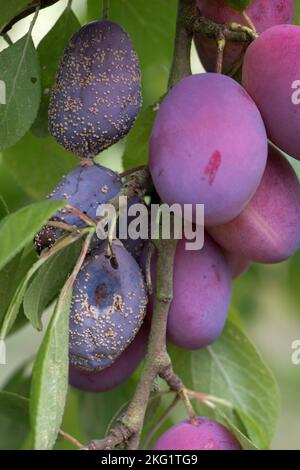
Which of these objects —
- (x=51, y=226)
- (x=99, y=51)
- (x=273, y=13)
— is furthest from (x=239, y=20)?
(x=51, y=226)

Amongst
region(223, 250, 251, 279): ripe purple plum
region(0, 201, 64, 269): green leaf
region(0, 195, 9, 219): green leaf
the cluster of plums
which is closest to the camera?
region(0, 201, 64, 269): green leaf

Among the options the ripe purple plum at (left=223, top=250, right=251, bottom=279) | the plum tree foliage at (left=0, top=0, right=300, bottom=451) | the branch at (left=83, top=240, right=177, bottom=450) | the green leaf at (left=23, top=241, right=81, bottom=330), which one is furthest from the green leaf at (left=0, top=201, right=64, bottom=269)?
the ripe purple plum at (left=223, top=250, right=251, bottom=279)

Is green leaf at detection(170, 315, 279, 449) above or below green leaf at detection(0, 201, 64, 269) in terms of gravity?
below

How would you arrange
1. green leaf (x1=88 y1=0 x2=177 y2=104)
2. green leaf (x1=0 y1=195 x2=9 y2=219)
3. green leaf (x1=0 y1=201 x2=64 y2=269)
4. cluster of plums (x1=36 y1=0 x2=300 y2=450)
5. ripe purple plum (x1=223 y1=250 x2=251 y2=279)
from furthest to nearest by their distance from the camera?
green leaf (x1=88 y1=0 x2=177 y2=104) → ripe purple plum (x1=223 y1=250 x2=251 y2=279) → green leaf (x1=0 y1=195 x2=9 y2=219) → cluster of plums (x1=36 y1=0 x2=300 y2=450) → green leaf (x1=0 y1=201 x2=64 y2=269)

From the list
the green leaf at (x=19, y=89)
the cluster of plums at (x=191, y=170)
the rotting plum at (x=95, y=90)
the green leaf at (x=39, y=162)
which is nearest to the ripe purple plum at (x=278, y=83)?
the cluster of plums at (x=191, y=170)

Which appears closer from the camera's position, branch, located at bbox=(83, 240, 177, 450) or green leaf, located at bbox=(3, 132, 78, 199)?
branch, located at bbox=(83, 240, 177, 450)

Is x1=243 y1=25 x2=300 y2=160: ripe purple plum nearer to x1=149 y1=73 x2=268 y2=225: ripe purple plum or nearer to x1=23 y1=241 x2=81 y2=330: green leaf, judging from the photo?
x1=149 y1=73 x2=268 y2=225: ripe purple plum

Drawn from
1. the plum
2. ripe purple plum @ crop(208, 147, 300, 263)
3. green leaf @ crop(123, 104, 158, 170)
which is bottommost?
the plum
